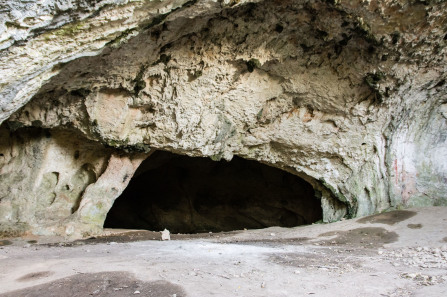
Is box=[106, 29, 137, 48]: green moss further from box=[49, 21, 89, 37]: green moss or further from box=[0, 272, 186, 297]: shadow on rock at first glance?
box=[0, 272, 186, 297]: shadow on rock

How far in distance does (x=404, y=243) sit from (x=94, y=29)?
173 inches

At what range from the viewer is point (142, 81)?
5.70m

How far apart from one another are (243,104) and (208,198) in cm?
499

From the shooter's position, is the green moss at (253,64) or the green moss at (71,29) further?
the green moss at (253,64)

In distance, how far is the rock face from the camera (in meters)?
5.05

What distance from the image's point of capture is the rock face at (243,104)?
16.6ft

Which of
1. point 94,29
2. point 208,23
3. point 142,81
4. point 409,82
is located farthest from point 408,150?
point 94,29

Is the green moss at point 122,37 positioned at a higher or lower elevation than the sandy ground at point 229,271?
higher

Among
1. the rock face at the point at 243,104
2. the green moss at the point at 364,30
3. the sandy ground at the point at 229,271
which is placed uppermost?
the green moss at the point at 364,30

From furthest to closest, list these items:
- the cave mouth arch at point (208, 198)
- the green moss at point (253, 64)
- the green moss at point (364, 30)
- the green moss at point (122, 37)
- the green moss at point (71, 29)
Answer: the cave mouth arch at point (208, 198) → the green moss at point (253, 64) → the green moss at point (364, 30) → the green moss at point (122, 37) → the green moss at point (71, 29)

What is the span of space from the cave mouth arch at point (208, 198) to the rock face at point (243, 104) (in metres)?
2.42

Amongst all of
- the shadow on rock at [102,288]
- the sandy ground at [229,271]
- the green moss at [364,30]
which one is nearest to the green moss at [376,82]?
the green moss at [364,30]

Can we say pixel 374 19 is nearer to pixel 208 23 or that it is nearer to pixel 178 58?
pixel 208 23

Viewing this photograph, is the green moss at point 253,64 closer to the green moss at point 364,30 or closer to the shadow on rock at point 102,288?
the green moss at point 364,30
